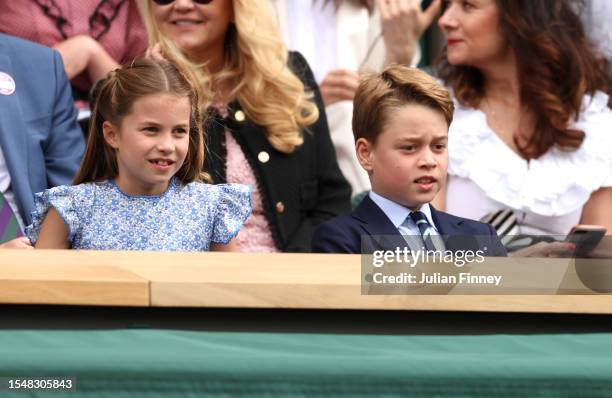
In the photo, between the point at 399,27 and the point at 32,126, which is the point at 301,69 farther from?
the point at 32,126

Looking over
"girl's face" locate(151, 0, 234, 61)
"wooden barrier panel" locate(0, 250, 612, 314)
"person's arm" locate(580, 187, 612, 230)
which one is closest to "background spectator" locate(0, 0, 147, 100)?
"girl's face" locate(151, 0, 234, 61)

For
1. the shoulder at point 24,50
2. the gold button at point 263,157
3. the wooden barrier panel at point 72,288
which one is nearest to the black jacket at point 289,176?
the gold button at point 263,157

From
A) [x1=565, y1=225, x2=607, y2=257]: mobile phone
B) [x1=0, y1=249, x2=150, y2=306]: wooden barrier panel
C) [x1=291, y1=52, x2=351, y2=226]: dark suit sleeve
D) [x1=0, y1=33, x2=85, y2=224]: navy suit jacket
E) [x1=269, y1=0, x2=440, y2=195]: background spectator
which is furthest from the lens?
[x1=269, y1=0, x2=440, y2=195]: background spectator

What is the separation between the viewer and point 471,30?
10.5 ft

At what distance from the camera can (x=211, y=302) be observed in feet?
4.84

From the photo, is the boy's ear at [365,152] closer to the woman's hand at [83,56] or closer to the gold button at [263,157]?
the gold button at [263,157]

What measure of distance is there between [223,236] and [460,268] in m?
0.78

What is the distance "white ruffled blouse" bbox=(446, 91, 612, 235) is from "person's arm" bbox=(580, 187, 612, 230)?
2cm

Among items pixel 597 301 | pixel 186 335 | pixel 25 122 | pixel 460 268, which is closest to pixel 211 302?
pixel 186 335

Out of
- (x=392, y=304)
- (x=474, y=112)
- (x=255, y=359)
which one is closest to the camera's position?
(x=255, y=359)

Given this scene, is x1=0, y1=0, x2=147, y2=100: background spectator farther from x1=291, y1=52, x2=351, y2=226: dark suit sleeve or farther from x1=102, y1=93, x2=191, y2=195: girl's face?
x1=102, y1=93, x2=191, y2=195: girl's face

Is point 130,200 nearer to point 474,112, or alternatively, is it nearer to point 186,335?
point 186,335

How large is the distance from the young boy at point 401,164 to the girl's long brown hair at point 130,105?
302 mm

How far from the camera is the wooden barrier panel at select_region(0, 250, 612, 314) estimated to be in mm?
1457
